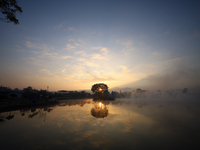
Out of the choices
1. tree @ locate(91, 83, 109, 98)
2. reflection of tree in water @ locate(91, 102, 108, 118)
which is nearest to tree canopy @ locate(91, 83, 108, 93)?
tree @ locate(91, 83, 109, 98)

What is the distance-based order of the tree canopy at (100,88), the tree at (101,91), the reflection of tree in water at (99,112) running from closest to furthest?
1. the reflection of tree in water at (99,112)
2. the tree at (101,91)
3. the tree canopy at (100,88)

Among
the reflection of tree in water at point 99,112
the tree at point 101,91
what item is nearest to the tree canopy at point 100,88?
the tree at point 101,91

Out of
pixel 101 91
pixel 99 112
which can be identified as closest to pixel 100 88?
pixel 101 91

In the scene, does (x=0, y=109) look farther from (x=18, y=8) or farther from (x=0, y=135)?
(x=18, y=8)

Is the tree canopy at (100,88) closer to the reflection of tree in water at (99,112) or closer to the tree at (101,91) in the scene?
the tree at (101,91)

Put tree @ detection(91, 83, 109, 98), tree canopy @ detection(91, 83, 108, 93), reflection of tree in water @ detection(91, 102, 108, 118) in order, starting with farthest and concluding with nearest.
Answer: tree canopy @ detection(91, 83, 108, 93) < tree @ detection(91, 83, 109, 98) < reflection of tree in water @ detection(91, 102, 108, 118)

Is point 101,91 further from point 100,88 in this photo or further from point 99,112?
point 99,112

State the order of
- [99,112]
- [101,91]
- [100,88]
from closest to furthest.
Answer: [99,112], [101,91], [100,88]

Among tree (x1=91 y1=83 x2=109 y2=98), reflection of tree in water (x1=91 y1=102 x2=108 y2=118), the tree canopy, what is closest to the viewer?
reflection of tree in water (x1=91 y1=102 x2=108 y2=118)

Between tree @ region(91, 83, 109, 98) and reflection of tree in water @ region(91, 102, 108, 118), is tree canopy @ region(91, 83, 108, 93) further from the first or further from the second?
reflection of tree in water @ region(91, 102, 108, 118)

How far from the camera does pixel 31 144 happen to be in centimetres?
732

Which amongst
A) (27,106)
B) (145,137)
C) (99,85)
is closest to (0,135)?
(145,137)

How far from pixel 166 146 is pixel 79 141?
278 inches

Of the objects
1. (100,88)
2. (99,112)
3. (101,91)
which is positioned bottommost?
(99,112)
